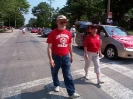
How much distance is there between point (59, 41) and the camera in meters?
4.25

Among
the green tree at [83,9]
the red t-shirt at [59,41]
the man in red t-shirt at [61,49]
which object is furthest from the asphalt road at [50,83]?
the green tree at [83,9]

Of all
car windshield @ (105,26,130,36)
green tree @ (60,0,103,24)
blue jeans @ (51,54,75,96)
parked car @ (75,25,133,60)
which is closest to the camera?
blue jeans @ (51,54,75,96)

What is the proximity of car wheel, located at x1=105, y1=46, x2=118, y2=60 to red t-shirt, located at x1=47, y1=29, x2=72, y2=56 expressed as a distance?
16.1 feet

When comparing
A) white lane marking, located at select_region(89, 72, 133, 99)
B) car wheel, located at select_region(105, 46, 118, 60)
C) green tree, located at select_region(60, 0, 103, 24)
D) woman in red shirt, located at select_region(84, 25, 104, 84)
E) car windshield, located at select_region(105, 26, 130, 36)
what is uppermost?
green tree, located at select_region(60, 0, 103, 24)

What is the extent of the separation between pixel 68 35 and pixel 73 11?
46961mm

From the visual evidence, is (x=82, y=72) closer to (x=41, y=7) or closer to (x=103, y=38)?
(x=103, y=38)

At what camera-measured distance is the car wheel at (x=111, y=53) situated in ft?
28.9

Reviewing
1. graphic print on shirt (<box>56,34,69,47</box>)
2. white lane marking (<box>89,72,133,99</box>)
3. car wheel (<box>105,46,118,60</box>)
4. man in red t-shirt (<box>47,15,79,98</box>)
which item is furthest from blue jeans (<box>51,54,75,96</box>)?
car wheel (<box>105,46,118,60</box>)

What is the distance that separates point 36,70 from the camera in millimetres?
7016

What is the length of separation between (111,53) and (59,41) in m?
5.34

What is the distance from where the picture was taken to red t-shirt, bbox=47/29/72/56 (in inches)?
166

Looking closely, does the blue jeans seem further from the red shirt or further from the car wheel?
the car wheel

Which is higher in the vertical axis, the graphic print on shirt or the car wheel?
the graphic print on shirt

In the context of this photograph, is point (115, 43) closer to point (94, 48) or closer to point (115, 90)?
point (94, 48)
